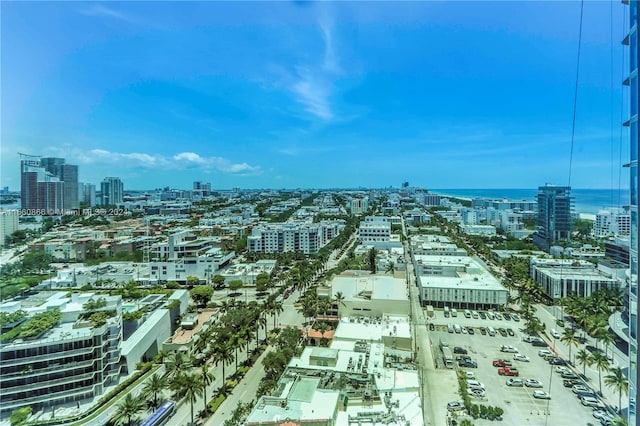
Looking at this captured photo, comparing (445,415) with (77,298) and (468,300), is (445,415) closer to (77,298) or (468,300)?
(468,300)

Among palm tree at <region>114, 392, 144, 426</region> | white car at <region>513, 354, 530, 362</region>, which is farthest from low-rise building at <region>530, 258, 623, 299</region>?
palm tree at <region>114, 392, 144, 426</region>

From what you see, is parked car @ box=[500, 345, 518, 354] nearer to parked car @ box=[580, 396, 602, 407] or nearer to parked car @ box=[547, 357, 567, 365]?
parked car @ box=[547, 357, 567, 365]

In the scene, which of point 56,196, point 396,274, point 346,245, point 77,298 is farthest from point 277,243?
point 77,298

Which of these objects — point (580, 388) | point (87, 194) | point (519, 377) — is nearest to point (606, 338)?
point (580, 388)

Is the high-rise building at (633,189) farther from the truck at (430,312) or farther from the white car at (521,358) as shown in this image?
the truck at (430,312)

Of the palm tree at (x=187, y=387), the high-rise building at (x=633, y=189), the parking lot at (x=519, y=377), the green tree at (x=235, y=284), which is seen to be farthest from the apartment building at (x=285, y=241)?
the high-rise building at (x=633, y=189)
